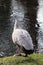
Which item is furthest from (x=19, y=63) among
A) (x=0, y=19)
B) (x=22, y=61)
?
(x=0, y=19)

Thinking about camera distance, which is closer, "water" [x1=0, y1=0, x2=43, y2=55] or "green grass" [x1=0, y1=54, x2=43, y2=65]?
"green grass" [x1=0, y1=54, x2=43, y2=65]

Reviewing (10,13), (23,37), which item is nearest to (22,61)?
(23,37)

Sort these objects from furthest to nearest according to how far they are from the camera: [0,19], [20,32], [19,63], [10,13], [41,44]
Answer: [10,13] → [0,19] → [41,44] → [20,32] → [19,63]

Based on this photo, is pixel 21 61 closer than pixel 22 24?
Yes

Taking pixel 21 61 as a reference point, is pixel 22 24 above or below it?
above

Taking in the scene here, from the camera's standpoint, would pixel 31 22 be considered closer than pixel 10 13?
Yes

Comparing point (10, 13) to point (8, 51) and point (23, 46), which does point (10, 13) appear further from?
point (23, 46)

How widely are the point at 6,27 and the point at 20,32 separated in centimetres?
955

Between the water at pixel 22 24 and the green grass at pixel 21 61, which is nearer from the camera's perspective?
the green grass at pixel 21 61

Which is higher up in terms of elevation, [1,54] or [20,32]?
[20,32]

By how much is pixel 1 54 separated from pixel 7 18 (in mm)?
7307

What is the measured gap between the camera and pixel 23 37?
7.31 meters

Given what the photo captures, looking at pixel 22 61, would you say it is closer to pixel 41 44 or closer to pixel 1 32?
pixel 41 44

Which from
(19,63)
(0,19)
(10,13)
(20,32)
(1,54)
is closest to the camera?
(19,63)
